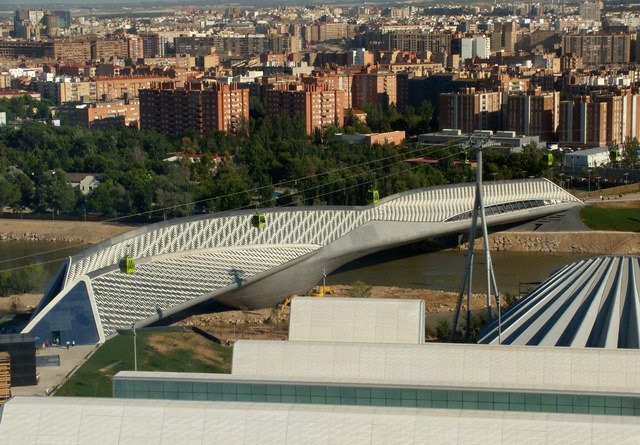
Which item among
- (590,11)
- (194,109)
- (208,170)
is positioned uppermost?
(590,11)

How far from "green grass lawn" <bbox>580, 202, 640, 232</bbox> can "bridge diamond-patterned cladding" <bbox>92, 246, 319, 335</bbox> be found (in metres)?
6.50

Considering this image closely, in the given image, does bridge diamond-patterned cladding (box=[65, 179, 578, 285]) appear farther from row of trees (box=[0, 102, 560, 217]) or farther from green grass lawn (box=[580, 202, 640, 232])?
row of trees (box=[0, 102, 560, 217])

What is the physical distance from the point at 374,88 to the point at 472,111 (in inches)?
268

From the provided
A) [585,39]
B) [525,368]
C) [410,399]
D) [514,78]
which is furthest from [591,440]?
[585,39]

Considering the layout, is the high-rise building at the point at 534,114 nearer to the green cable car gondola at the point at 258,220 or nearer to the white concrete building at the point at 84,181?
the white concrete building at the point at 84,181

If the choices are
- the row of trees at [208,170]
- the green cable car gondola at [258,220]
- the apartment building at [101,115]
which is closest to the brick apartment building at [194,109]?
the apartment building at [101,115]

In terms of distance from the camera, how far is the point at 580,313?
9961 mm

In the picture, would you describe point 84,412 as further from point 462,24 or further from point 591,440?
point 462,24

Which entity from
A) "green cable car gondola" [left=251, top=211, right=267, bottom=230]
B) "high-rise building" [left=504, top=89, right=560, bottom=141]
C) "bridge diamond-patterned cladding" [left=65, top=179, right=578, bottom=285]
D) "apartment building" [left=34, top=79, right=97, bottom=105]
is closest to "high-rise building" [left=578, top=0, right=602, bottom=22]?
"apartment building" [left=34, top=79, right=97, bottom=105]

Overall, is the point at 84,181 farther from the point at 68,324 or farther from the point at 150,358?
the point at 150,358

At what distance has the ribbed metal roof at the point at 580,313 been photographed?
920 cm

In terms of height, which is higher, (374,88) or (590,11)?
(590,11)

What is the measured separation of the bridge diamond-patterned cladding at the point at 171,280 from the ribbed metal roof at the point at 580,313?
3.30 meters

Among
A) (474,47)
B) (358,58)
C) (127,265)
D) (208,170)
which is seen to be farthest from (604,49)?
(127,265)
